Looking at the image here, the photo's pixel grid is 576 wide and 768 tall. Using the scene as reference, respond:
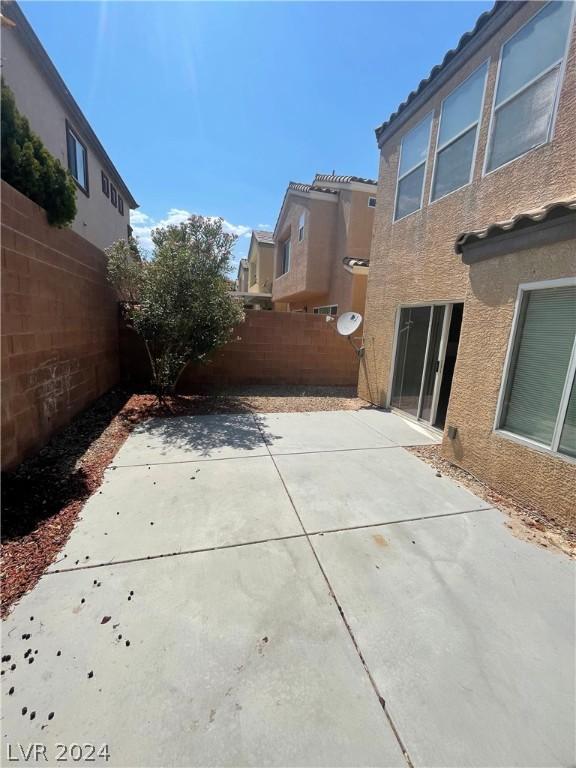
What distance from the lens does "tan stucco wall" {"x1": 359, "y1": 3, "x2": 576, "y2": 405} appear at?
13.1 ft

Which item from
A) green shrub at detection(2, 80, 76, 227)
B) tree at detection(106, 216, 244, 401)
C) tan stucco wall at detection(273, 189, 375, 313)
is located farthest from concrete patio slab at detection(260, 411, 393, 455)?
tan stucco wall at detection(273, 189, 375, 313)

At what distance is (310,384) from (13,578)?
835cm

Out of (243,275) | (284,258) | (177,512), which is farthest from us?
(243,275)

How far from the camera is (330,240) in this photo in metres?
13.0

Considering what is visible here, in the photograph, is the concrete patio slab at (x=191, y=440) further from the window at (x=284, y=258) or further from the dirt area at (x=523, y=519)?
the window at (x=284, y=258)

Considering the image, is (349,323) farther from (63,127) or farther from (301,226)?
(63,127)

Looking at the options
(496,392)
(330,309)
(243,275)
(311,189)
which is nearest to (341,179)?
(311,189)

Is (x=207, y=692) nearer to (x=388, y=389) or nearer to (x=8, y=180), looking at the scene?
(x=8, y=180)

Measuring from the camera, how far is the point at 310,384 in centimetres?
1023

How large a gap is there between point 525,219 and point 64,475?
604 cm

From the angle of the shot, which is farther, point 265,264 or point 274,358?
point 265,264

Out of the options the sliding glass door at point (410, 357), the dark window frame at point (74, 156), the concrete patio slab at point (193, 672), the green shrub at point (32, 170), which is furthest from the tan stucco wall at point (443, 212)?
the dark window frame at point (74, 156)

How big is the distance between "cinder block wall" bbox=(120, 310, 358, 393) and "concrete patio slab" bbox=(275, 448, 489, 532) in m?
5.03

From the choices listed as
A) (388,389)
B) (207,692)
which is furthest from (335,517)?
(388,389)
